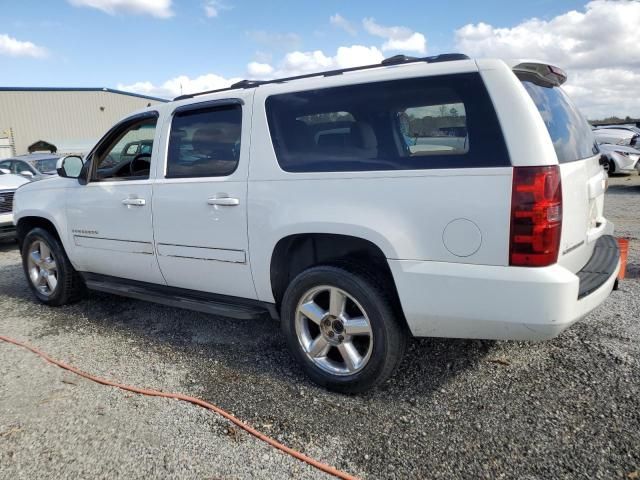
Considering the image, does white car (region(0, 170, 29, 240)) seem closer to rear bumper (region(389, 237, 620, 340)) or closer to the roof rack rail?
the roof rack rail

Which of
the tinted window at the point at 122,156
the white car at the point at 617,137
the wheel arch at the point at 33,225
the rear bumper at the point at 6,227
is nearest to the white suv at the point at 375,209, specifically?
the tinted window at the point at 122,156

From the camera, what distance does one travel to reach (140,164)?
4367 mm

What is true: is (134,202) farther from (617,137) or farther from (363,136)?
(617,137)

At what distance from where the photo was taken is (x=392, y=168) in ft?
8.86

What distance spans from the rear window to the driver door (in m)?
2.77

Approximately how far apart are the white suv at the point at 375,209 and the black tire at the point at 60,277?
1.05 meters

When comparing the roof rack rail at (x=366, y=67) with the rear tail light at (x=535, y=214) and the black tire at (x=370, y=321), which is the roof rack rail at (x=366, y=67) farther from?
the black tire at (x=370, y=321)

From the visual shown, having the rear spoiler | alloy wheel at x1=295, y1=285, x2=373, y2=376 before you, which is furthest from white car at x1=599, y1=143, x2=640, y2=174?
alloy wheel at x1=295, y1=285, x2=373, y2=376

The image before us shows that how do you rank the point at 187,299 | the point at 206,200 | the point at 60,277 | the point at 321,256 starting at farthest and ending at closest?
the point at 60,277, the point at 187,299, the point at 206,200, the point at 321,256

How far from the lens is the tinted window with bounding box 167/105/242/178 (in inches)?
136

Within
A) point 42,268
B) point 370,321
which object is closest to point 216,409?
point 370,321

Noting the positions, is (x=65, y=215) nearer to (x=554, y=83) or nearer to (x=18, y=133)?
(x=554, y=83)

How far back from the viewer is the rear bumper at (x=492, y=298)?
94.4 inches

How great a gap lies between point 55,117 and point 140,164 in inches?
1537
